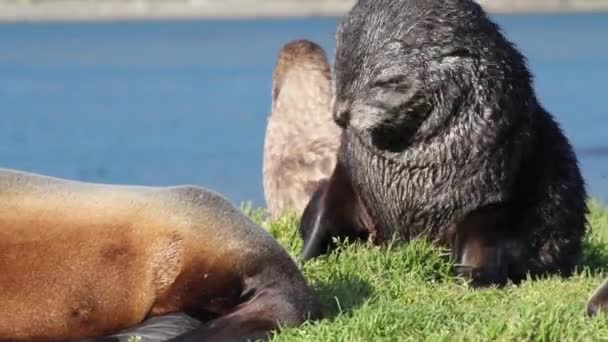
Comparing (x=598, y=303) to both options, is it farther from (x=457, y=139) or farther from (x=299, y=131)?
(x=299, y=131)

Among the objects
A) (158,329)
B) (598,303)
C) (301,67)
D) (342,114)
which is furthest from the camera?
(301,67)

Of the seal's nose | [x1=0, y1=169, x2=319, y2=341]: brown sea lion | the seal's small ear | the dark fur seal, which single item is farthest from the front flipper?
the seal's small ear

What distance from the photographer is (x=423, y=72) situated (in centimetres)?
695

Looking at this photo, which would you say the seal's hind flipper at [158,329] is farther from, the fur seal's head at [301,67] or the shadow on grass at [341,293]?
the fur seal's head at [301,67]

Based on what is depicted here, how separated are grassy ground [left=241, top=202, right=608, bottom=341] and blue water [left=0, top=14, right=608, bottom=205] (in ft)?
4.59

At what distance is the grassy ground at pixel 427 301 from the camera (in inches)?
211

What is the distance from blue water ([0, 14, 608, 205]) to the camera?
22.2 meters

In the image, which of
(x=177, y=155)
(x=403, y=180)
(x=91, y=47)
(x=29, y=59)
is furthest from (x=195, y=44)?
(x=403, y=180)

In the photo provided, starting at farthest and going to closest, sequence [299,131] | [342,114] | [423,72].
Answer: [299,131] < [342,114] < [423,72]

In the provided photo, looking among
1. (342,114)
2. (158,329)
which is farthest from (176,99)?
(158,329)

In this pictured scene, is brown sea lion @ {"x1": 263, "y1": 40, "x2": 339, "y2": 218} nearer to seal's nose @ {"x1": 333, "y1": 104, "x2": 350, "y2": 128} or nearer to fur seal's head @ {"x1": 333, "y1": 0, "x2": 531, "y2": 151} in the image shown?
seal's nose @ {"x1": 333, "y1": 104, "x2": 350, "y2": 128}

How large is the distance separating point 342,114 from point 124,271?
1.86m

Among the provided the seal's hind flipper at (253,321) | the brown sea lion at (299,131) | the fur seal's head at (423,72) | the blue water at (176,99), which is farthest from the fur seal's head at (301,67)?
the seal's hind flipper at (253,321)

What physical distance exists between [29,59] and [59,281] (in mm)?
46620
